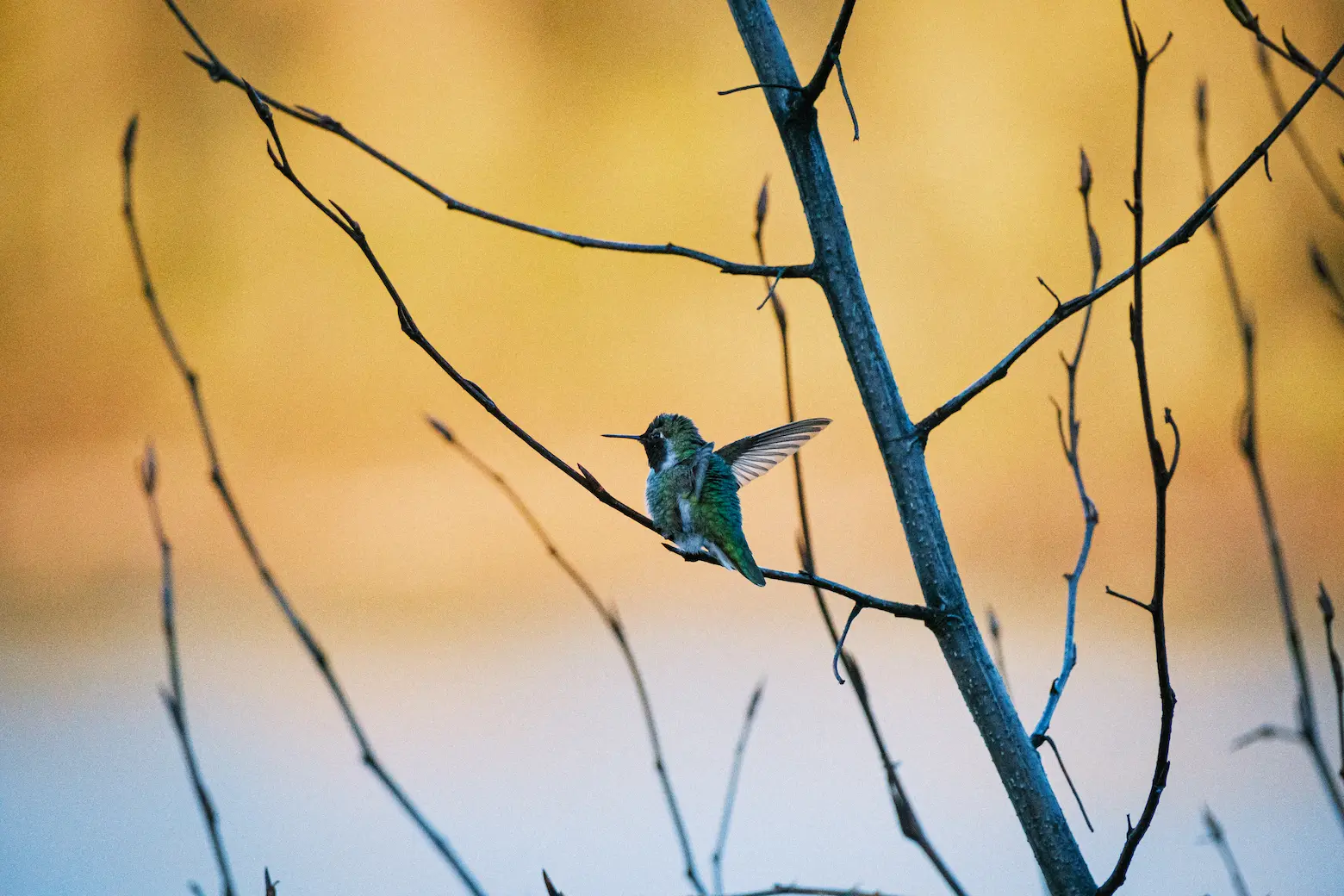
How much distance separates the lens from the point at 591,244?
3.69 feet

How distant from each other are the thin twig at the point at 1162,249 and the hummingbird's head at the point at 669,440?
1077mm

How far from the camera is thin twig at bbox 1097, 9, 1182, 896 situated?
828 millimetres

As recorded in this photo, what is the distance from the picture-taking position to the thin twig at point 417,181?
92 centimetres

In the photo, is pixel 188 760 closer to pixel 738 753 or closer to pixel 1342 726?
pixel 738 753

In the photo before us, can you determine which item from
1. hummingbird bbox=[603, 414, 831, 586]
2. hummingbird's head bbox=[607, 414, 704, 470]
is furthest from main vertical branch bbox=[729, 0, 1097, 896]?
hummingbird's head bbox=[607, 414, 704, 470]

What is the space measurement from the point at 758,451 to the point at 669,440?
0.24m

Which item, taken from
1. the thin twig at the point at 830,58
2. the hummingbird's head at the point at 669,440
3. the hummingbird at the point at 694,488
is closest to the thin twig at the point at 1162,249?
Answer: the thin twig at the point at 830,58

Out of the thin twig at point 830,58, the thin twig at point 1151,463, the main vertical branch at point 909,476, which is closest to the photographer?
the thin twig at point 1151,463

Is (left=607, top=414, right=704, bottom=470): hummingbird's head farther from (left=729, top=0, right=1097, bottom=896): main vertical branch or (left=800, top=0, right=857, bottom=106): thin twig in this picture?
(left=800, top=0, right=857, bottom=106): thin twig

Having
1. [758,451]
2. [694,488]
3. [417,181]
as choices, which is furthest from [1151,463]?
[758,451]

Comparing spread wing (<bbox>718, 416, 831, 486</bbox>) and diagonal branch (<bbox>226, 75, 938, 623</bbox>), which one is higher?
spread wing (<bbox>718, 416, 831, 486</bbox>)

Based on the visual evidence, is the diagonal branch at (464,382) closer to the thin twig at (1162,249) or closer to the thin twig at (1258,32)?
the thin twig at (1162,249)

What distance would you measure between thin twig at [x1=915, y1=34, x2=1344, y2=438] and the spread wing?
843mm

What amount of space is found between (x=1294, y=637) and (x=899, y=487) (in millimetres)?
417
